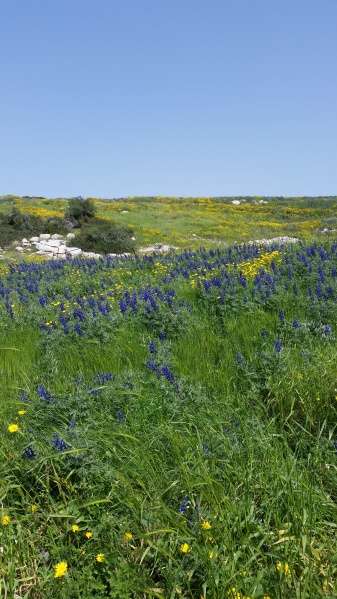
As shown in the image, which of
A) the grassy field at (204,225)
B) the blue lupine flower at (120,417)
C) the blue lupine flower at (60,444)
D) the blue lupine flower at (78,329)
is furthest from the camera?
the grassy field at (204,225)

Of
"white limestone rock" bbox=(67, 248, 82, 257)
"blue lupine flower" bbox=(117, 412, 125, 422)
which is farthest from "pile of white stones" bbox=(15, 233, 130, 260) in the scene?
"blue lupine flower" bbox=(117, 412, 125, 422)

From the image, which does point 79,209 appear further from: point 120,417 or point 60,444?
point 60,444

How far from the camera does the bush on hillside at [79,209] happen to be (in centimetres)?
3136

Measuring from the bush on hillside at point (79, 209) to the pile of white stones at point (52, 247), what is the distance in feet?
11.1

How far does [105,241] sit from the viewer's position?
2494cm

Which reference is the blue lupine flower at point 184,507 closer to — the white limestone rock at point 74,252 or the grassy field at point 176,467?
the grassy field at point 176,467

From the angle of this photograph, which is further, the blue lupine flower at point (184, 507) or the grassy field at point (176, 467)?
the blue lupine flower at point (184, 507)

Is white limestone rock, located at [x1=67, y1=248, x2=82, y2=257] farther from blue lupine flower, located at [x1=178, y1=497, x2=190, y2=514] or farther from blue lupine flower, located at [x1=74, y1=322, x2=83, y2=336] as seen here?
blue lupine flower, located at [x1=178, y1=497, x2=190, y2=514]

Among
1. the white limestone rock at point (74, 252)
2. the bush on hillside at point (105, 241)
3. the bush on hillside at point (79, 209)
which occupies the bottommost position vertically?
the white limestone rock at point (74, 252)

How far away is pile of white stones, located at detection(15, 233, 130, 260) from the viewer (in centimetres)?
2343

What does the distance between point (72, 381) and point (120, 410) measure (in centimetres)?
99

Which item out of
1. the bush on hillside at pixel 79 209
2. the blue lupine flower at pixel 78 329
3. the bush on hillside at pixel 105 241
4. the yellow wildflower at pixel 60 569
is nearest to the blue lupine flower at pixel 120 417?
the yellow wildflower at pixel 60 569

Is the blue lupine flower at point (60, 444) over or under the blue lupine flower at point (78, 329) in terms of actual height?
over

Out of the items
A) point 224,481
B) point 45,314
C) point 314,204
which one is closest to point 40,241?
point 45,314
